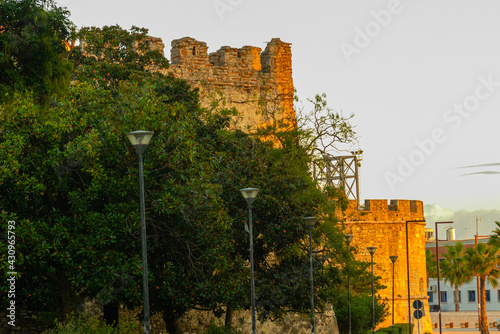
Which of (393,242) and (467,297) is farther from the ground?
(393,242)

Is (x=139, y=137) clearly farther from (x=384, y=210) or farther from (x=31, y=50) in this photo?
(x=384, y=210)

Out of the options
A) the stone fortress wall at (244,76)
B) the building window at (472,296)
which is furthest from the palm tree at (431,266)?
the stone fortress wall at (244,76)

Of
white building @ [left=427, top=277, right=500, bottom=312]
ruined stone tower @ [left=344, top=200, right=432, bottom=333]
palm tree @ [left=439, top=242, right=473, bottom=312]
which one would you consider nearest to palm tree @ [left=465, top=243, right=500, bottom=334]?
palm tree @ [left=439, top=242, right=473, bottom=312]

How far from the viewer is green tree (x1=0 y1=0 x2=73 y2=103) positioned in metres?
19.7

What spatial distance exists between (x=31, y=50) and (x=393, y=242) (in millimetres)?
27047

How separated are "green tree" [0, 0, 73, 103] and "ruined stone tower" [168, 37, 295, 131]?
8466mm

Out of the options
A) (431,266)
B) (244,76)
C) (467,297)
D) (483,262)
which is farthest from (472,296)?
(244,76)

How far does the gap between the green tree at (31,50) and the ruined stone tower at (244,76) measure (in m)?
8.47

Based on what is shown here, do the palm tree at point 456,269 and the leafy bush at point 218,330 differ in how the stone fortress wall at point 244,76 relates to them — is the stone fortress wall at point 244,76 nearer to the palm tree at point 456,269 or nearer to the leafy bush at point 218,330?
the leafy bush at point 218,330

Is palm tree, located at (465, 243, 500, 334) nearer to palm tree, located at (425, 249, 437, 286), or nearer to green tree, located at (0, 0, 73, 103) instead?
palm tree, located at (425, 249, 437, 286)

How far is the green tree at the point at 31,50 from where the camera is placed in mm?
19719

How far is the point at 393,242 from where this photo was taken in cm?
4316

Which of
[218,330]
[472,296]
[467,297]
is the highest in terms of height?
[218,330]

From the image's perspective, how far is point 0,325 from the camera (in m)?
20.2
